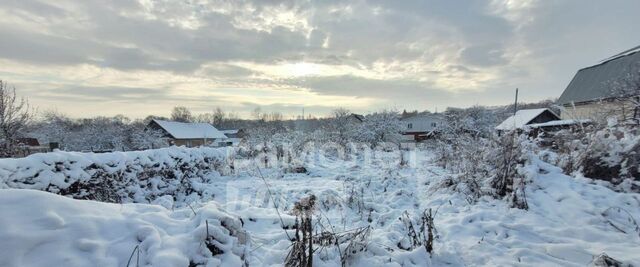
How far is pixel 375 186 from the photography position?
8625 millimetres

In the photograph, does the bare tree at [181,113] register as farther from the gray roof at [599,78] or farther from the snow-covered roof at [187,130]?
the gray roof at [599,78]

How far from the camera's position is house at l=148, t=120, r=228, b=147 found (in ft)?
121

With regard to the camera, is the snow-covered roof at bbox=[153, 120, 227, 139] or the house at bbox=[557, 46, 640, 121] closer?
the house at bbox=[557, 46, 640, 121]

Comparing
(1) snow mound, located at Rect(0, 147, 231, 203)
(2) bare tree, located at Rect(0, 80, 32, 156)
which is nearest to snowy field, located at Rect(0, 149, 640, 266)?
(1) snow mound, located at Rect(0, 147, 231, 203)

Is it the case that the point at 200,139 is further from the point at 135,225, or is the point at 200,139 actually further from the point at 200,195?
the point at 135,225

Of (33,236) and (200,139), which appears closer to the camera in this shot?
(33,236)

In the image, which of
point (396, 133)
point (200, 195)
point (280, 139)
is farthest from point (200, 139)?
point (200, 195)

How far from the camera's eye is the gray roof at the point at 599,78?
70.1ft

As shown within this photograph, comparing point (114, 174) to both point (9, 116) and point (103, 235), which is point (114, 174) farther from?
point (9, 116)

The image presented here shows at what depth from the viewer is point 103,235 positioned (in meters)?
2.19

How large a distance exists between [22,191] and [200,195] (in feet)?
19.7

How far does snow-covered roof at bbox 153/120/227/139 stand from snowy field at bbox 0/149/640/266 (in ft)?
107

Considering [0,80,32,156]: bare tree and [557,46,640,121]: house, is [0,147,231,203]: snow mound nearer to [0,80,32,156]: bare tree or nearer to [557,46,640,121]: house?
[0,80,32,156]: bare tree

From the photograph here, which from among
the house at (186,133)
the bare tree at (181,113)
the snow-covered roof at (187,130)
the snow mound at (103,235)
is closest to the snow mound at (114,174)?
the snow mound at (103,235)
